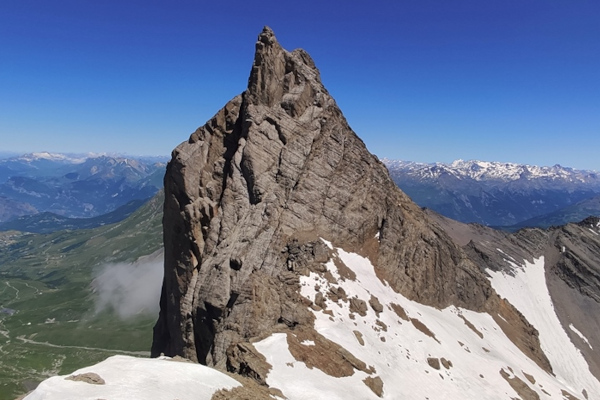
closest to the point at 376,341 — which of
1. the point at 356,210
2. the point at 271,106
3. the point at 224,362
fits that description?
the point at 224,362

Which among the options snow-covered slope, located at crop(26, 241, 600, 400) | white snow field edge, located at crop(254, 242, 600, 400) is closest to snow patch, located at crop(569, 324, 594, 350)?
snow-covered slope, located at crop(26, 241, 600, 400)

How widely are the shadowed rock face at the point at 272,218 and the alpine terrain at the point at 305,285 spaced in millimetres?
263

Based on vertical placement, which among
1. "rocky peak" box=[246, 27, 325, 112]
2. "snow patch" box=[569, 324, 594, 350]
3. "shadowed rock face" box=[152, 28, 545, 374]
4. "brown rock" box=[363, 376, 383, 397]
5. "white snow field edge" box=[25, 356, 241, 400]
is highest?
"rocky peak" box=[246, 27, 325, 112]

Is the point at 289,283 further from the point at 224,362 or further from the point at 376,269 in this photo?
the point at 376,269

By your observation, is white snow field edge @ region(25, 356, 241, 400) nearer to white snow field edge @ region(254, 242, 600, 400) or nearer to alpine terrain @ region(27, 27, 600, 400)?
alpine terrain @ region(27, 27, 600, 400)

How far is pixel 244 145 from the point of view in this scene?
227 ft

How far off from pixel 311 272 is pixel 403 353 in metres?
16.6

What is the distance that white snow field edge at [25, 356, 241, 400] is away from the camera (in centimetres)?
2270

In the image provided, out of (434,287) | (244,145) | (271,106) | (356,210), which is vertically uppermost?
(271,106)

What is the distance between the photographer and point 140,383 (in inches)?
993

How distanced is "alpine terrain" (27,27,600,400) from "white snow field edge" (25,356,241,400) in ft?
0.51

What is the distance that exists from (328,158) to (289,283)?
1153 inches

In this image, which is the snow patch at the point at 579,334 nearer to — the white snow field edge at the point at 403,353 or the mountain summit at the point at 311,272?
the mountain summit at the point at 311,272

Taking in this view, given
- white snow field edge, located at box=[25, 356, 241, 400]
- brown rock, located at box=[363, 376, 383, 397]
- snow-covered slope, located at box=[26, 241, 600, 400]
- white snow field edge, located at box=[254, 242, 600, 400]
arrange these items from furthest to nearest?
brown rock, located at box=[363, 376, 383, 397] → white snow field edge, located at box=[254, 242, 600, 400] → snow-covered slope, located at box=[26, 241, 600, 400] → white snow field edge, located at box=[25, 356, 241, 400]
